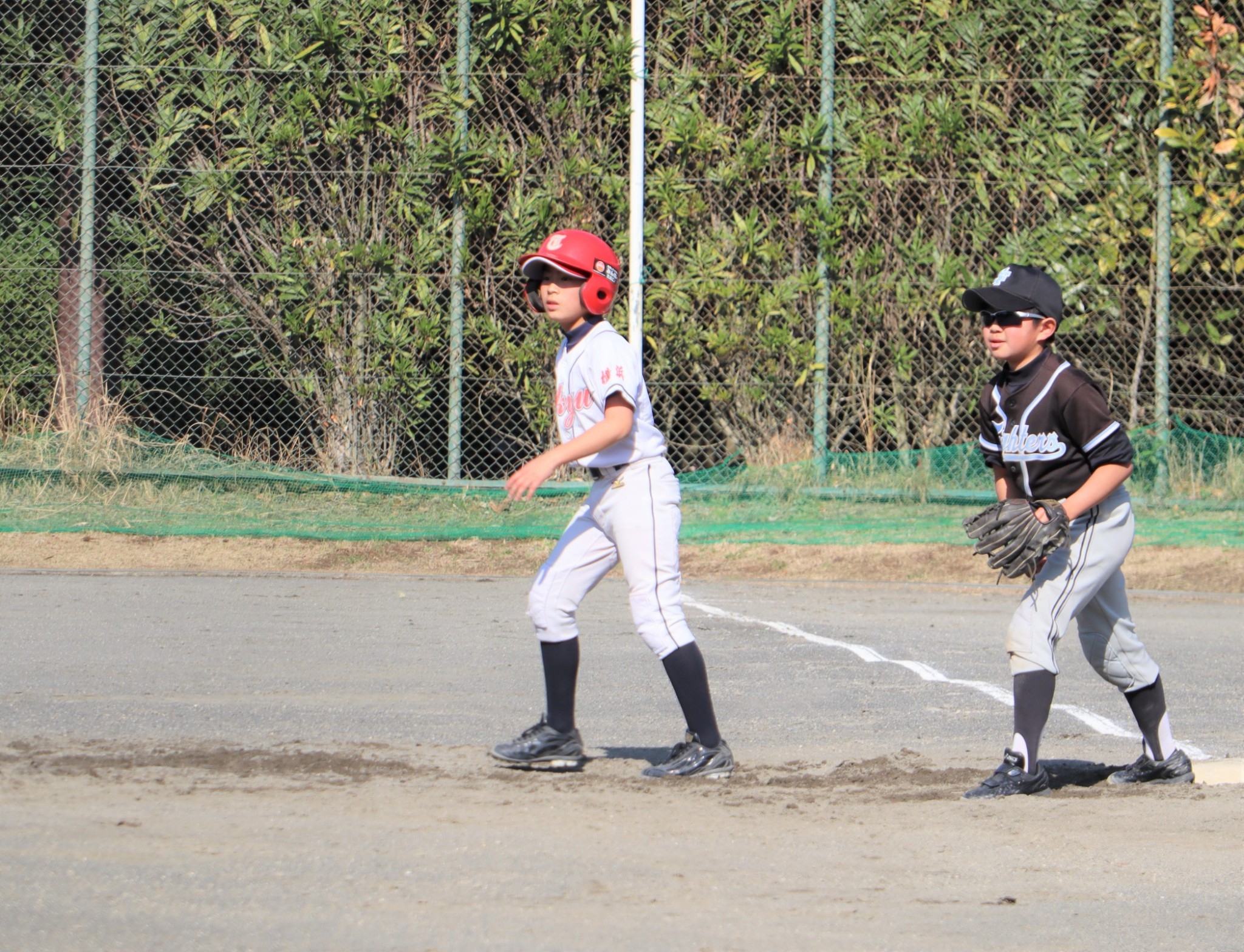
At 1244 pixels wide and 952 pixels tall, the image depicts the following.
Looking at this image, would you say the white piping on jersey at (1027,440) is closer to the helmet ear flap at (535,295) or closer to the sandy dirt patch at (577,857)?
the sandy dirt patch at (577,857)

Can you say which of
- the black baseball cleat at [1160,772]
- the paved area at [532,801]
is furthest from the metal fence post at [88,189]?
the black baseball cleat at [1160,772]

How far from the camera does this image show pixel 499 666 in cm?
767

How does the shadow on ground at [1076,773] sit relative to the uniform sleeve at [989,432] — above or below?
below

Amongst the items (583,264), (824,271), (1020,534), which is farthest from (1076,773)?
(824,271)

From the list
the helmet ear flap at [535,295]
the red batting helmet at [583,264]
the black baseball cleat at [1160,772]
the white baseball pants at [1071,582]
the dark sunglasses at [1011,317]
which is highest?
the red batting helmet at [583,264]

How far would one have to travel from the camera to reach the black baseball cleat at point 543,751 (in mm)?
5492

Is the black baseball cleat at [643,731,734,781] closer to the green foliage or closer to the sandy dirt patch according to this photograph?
the sandy dirt patch

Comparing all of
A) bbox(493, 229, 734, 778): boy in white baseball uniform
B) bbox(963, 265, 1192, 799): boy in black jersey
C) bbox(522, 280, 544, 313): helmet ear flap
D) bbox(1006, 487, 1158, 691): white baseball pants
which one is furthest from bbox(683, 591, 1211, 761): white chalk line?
bbox(522, 280, 544, 313): helmet ear flap

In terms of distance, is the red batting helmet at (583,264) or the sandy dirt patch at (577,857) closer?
the sandy dirt patch at (577,857)

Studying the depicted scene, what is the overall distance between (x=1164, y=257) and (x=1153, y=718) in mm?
9047

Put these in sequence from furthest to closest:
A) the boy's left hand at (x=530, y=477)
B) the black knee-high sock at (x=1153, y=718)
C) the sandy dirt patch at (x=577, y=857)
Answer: the black knee-high sock at (x=1153, y=718)
the boy's left hand at (x=530, y=477)
the sandy dirt patch at (x=577, y=857)

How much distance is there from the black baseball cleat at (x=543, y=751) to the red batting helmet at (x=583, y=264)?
1.54m

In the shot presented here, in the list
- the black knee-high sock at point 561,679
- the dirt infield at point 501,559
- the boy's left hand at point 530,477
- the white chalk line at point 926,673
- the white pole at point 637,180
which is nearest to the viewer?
the boy's left hand at point 530,477

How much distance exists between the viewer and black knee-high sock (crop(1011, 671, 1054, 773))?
5.15 metres
